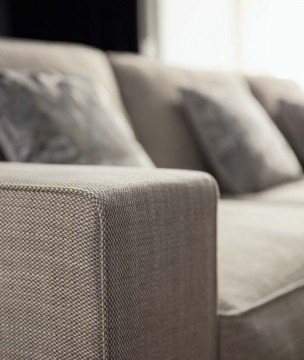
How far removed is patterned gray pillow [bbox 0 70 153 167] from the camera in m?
1.28

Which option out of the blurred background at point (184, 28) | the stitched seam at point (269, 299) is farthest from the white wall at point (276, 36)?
the stitched seam at point (269, 299)

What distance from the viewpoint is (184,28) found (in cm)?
383

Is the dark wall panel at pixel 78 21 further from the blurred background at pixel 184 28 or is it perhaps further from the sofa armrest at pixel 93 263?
the sofa armrest at pixel 93 263

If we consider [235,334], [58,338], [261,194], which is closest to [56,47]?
[261,194]

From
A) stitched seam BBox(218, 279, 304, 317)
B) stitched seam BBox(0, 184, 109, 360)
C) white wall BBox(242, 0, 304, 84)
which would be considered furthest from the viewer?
white wall BBox(242, 0, 304, 84)

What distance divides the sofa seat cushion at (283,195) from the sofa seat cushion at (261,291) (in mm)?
349

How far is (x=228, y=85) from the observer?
82.4 inches

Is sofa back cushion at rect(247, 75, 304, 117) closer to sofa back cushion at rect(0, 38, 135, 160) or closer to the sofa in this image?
sofa back cushion at rect(0, 38, 135, 160)

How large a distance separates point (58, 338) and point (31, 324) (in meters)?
0.04

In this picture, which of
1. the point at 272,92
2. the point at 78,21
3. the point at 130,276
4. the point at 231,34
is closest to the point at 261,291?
the point at 130,276

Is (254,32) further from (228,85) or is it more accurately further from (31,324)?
(31,324)

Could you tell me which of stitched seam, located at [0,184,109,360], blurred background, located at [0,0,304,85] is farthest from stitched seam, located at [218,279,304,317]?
blurred background, located at [0,0,304,85]

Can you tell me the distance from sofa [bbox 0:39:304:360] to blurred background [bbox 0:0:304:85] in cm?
274

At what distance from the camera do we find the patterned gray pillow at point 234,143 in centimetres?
180
